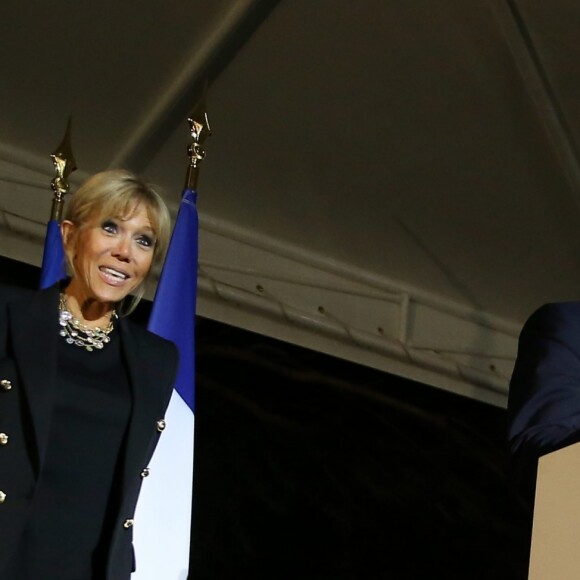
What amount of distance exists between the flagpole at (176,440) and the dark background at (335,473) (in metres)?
1.38

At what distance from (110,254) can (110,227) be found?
0.06 metres

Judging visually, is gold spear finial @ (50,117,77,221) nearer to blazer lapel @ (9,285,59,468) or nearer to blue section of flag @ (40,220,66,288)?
blue section of flag @ (40,220,66,288)

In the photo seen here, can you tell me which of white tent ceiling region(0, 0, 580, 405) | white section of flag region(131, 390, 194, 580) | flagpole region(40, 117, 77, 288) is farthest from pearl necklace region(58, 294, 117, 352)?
white tent ceiling region(0, 0, 580, 405)

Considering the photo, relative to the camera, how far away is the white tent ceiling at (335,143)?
137 inches

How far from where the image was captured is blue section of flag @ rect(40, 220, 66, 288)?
7.61ft

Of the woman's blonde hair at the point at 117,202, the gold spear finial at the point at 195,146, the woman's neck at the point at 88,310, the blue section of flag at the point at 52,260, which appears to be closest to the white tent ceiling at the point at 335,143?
the gold spear finial at the point at 195,146

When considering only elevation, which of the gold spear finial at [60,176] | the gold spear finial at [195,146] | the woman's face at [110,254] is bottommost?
the woman's face at [110,254]

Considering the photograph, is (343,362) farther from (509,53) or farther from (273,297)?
(509,53)

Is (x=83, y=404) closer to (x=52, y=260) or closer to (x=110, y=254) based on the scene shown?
(x=110, y=254)

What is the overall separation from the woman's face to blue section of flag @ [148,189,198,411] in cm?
56

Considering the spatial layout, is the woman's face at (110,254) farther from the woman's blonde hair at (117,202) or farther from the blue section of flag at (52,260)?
the blue section of flag at (52,260)

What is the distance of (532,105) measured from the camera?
3750mm

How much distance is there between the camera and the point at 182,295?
2.47m

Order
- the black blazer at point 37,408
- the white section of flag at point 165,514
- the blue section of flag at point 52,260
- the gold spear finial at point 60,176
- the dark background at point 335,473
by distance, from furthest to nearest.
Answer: the dark background at point 335,473 → the gold spear finial at point 60,176 → the blue section of flag at point 52,260 → the white section of flag at point 165,514 → the black blazer at point 37,408
